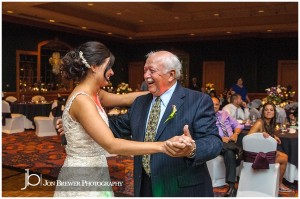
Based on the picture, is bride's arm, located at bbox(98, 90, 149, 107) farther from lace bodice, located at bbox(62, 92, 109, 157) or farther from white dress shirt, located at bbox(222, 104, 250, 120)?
white dress shirt, located at bbox(222, 104, 250, 120)

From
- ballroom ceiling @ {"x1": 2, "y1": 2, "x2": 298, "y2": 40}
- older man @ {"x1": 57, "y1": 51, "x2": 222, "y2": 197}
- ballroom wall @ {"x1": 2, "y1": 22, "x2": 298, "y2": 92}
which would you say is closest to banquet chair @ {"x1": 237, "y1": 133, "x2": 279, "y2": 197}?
older man @ {"x1": 57, "y1": 51, "x2": 222, "y2": 197}

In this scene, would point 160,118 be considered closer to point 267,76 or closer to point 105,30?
point 105,30

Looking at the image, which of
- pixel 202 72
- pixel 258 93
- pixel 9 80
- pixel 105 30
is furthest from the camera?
pixel 202 72

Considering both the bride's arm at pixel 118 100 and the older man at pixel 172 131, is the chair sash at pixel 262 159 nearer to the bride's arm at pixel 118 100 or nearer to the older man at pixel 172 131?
the bride's arm at pixel 118 100

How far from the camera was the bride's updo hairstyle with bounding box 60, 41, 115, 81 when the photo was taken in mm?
2051

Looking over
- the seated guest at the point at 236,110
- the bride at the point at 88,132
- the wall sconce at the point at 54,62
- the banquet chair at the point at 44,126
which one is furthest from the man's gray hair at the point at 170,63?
the wall sconce at the point at 54,62

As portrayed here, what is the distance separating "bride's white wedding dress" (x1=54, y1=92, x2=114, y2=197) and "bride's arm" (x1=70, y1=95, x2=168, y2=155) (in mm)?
243

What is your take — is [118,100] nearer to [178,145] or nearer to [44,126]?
[178,145]

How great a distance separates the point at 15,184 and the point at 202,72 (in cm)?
1231

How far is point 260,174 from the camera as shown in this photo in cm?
433

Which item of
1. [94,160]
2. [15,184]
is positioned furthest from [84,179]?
[15,184]

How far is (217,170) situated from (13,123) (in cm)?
605

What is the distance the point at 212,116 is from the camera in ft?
6.66
